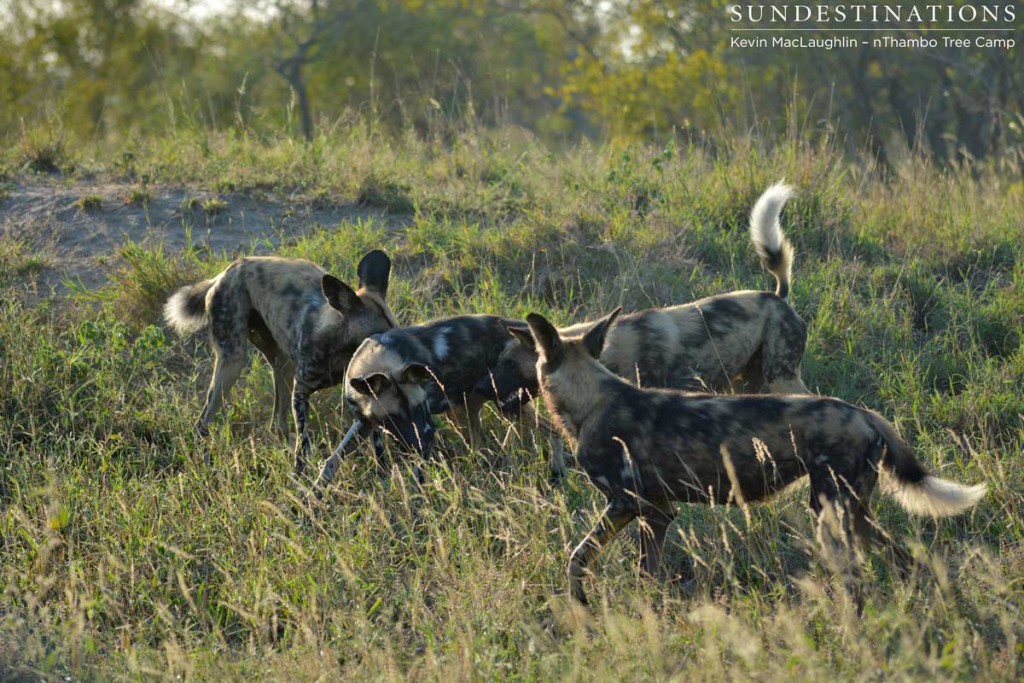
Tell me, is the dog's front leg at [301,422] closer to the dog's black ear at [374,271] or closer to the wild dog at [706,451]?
the dog's black ear at [374,271]

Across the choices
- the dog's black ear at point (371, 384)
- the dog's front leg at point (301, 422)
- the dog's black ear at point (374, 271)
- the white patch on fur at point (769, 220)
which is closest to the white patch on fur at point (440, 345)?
the dog's black ear at point (371, 384)

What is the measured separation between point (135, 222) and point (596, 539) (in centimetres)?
427

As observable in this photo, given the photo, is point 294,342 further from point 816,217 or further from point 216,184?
point 816,217

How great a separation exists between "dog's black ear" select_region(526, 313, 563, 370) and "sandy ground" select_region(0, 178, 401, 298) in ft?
10.1

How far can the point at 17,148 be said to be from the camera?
7.88 m

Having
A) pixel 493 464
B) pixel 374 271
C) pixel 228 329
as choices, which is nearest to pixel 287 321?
pixel 228 329

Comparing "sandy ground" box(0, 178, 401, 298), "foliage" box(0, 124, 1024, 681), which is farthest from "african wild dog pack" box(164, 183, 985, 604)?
"sandy ground" box(0, 178, 401, 298)

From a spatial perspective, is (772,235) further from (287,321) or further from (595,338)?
(287,321)

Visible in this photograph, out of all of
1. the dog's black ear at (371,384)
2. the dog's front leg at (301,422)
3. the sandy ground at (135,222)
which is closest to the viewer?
the dog's black ear at (371,384)

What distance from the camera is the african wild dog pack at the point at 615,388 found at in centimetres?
339

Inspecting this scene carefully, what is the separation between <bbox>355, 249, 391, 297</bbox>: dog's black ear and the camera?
4969mm

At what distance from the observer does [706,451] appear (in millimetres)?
3510

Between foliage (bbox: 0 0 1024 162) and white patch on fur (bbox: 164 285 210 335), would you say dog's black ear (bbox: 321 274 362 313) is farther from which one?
foliage (bbox: 0 0 1024 162)

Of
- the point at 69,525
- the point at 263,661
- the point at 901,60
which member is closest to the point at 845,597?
the point at 263,661
